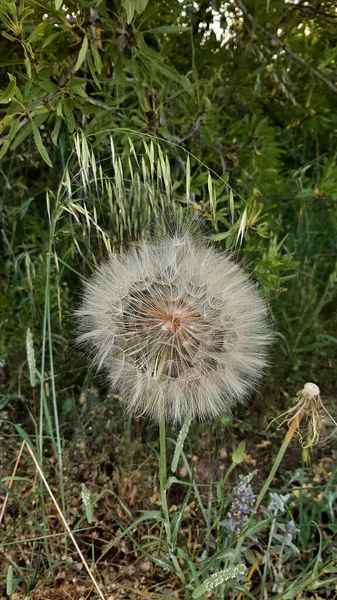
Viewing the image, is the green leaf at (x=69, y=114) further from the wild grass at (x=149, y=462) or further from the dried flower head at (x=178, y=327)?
the dried flower head at (x=178, y=327)

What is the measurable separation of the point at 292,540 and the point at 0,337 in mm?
1053

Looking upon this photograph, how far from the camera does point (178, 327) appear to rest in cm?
122

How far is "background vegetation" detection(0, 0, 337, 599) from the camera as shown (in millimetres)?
1438

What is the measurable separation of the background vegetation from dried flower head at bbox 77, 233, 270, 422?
0.49ft

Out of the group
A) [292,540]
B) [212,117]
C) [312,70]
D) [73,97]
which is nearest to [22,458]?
[292,540]

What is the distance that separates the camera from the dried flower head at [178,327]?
1.22 metres

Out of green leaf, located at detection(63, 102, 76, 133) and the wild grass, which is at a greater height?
green leaf, located at detection(63, 102, 76, 133)

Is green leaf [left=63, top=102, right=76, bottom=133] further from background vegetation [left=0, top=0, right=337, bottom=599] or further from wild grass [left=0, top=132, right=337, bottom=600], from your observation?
wild grass [left=0, top=132, right=337, bottom=600]

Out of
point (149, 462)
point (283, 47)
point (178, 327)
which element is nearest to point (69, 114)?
point (178, 327)

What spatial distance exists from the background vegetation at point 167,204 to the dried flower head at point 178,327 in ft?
0.49

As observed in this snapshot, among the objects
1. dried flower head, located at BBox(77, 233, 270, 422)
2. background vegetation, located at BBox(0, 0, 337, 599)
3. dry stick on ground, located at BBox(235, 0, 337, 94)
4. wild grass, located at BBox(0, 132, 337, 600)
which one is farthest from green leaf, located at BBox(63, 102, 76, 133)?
dry stick on ground, located at BBox(235, 0, 337, 94)

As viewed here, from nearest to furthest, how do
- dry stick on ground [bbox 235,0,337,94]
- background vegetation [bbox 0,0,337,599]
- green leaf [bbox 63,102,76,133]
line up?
1. green leaf [bbox 63,102,76,133]
2. background vegetation [bbox 0,0,337,599]
3. dry stick on ground [bbox 235,0,337,94]

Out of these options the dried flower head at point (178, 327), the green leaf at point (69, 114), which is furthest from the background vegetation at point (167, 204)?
the dried flower head at point (178, 327)

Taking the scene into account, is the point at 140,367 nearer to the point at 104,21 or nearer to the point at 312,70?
the point at 104,21
